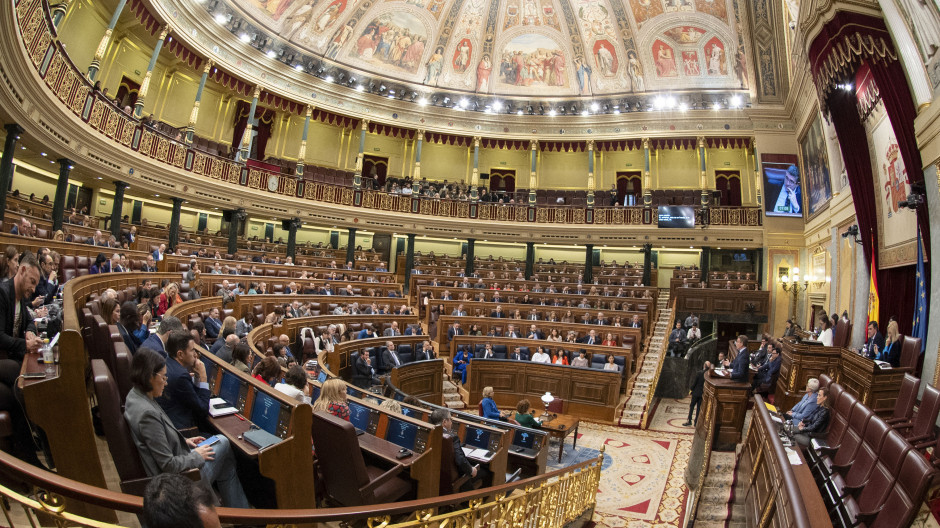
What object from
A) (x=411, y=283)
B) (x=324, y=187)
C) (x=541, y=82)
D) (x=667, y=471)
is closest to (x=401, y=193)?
(x=324, y=187)

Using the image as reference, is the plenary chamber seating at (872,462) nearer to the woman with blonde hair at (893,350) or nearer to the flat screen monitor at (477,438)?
the woman with blonde hair at (893,350)

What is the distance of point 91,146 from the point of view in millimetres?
10609

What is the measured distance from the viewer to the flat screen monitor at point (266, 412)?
314cm

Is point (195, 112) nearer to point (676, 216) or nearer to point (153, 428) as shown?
point (153, 428)

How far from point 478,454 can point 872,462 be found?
3.01m

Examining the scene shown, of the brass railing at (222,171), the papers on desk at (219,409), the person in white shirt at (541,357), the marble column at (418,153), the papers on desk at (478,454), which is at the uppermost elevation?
the marble column at (418,153)

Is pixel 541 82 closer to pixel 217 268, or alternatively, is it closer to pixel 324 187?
pixel 324 187

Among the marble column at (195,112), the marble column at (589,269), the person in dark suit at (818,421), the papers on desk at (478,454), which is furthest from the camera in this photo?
the marble column at (589,269)

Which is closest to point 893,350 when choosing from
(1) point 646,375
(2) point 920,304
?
(2) point 920,304

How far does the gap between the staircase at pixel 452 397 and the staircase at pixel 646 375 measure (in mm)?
3195

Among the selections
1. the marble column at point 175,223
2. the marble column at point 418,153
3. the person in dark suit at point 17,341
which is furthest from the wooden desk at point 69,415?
the marble column at point 418,153

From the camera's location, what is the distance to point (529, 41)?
20.7 m

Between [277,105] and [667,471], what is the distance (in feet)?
56.5

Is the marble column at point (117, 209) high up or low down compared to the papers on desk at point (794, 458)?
up
